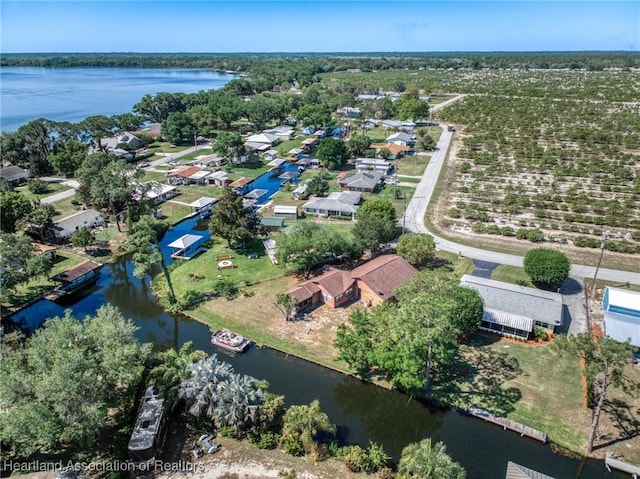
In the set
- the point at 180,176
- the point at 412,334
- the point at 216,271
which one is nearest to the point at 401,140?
the point at 180,176

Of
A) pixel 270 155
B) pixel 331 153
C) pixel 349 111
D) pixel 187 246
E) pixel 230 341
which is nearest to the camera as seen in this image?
pixel 230 341

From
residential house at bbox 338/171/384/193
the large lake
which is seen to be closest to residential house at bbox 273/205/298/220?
residential house at bbox 338/171/384/193

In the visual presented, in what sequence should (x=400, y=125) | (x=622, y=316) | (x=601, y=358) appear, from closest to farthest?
(x=601, y=358), (x=622, y=316), (x=400, y=125)

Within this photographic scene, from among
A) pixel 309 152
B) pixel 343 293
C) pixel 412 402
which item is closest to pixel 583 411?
pixel 412 402

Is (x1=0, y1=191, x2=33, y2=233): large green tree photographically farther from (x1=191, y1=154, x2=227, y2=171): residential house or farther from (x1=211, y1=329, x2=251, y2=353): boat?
(x1=211, y1=329, x2=251, y2=353): boat

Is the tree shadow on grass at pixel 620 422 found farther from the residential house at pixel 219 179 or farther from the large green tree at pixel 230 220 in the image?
the residential house at pixel 219 179

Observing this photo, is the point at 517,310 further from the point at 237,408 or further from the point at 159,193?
the point at 159,193

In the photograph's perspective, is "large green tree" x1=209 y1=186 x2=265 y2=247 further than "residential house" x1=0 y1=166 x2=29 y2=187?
No

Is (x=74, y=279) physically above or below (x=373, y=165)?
below
